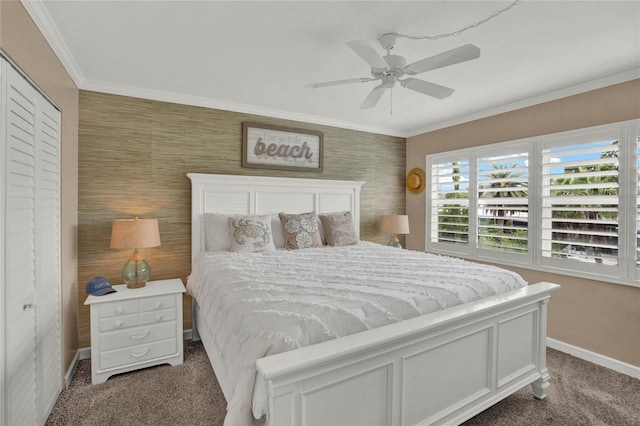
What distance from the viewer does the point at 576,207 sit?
2912 millimetres

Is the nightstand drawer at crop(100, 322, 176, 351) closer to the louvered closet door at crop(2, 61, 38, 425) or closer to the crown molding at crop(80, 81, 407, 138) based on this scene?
the louvered closet door at crop(2, 61, 38, 425)

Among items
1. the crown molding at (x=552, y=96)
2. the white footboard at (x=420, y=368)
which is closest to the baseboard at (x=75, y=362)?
the white footboard at (x=420, y=368)

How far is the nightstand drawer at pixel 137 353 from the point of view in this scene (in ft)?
7.84

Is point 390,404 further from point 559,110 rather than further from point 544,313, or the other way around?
point 559,110

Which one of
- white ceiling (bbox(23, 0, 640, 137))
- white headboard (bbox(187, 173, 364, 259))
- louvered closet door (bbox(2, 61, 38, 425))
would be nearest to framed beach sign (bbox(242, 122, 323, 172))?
white headboard (bbox(187, 173, 364, 259))

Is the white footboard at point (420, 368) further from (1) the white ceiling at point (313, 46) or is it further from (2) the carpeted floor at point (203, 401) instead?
(1) the white ceiling at point (313, 46)

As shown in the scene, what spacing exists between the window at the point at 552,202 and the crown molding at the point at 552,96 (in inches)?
14.5

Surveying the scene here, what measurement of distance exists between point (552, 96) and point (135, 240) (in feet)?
13.4

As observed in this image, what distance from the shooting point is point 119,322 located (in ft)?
7.99

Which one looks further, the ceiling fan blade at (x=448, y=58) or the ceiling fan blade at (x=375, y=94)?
the ceiling fan blade at (x=375, y=94)

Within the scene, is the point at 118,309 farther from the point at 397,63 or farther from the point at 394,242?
the point at 394,242

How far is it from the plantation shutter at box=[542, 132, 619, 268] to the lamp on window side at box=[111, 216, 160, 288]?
12.3 ft

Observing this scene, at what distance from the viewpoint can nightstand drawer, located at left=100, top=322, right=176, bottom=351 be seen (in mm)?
2395

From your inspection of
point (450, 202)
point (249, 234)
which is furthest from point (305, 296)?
point (450, 202)
